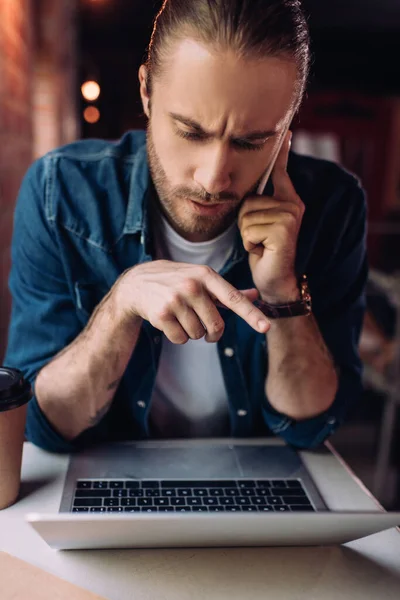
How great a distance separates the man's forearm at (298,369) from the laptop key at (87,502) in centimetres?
46

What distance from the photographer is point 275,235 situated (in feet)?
3.79

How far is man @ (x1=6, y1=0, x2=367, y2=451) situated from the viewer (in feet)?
3.24

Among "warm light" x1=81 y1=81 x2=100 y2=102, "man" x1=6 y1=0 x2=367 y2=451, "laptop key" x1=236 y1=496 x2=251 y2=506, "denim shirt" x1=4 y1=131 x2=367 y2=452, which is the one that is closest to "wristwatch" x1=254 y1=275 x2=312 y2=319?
"man" x1=6 y1=0 x2=367 y2=451

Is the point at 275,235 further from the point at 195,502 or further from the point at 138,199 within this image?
the point at 195,502

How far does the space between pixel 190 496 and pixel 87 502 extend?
6.7 inches

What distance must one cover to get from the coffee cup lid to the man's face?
0.46m

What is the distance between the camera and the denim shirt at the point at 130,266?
1233mm

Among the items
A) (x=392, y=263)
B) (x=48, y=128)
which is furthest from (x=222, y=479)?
(x=392, y=263)

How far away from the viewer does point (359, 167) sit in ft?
22.1

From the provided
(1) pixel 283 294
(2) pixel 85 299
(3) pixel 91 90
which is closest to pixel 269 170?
(1) pixel 283 294

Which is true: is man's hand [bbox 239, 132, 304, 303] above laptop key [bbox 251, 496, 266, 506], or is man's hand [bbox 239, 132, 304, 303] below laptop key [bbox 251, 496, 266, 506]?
above

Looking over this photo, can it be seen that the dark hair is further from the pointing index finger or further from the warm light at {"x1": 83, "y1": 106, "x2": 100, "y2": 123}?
the warm light at {"x1": 83, "y1": 106, "x2": 100, "y2": 123}

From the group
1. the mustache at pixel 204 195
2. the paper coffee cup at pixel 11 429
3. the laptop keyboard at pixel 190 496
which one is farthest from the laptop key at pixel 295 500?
the mustache at pixel 204 195

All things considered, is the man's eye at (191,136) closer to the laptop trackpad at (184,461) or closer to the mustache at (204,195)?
the mustache at (204,195)
